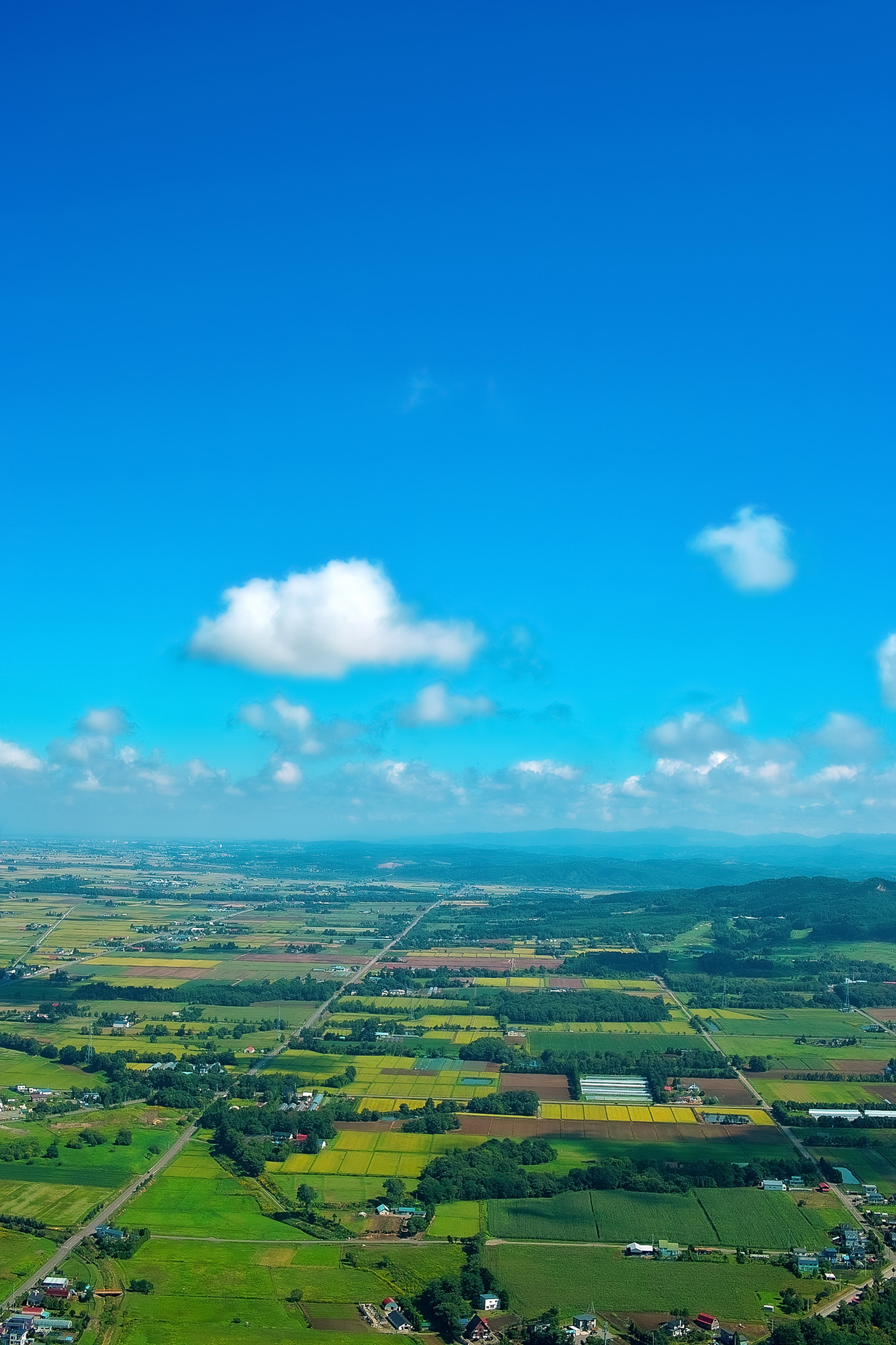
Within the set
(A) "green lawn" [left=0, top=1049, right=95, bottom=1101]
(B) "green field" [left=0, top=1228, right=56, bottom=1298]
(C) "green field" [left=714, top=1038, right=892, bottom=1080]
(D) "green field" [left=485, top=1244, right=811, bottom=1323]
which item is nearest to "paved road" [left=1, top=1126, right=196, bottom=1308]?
(B) "green field" [left=0, top=1228, right=56, bottom=1298]

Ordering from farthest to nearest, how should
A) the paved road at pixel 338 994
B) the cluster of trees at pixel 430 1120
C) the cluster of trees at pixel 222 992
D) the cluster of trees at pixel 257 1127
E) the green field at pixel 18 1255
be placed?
the cluster of trees at pixel 222 992, the paved road at pixel 338 994, the cluster of trees at pixel 430 1120, the cluster of trees at pixel 257 1127, the green field at pixel 18 1255

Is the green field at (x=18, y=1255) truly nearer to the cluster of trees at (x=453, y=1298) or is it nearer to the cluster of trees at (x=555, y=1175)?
A: the cluster of trees at (x=453, y=1298)

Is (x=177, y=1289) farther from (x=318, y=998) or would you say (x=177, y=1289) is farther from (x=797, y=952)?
(x=797, y=952)

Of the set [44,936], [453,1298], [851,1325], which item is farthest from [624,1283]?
[44,936]

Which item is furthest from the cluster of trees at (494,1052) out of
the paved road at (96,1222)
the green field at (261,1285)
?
the green field at (261,1285)

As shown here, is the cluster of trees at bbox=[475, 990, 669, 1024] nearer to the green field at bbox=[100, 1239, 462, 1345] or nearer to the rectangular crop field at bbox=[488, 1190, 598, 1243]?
the rectangular crop field at bbox=[488, 1190, 598, 1243]

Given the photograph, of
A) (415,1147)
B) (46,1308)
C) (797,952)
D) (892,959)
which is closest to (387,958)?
(797,952)
